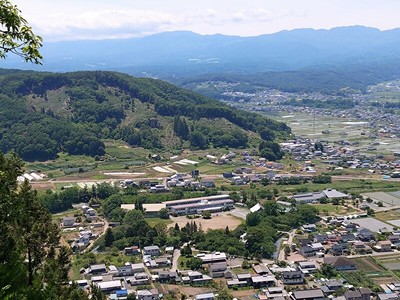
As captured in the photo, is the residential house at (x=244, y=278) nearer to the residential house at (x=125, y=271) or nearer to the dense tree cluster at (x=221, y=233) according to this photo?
the dense tree cluster at (x=221, y=233)

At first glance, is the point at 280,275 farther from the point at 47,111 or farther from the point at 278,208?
the point at 47,111

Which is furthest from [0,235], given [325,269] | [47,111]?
[47,111]

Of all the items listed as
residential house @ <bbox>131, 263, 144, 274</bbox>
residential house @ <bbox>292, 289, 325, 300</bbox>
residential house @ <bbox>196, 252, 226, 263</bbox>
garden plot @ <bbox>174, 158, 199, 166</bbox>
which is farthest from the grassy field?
garden plot @ <bbox>174, 158, 199, 166</bbox>

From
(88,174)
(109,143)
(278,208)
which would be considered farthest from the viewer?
(109,143)

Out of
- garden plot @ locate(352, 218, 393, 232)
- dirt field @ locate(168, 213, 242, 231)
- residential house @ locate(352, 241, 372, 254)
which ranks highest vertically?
residential house @ locate(352, 241, 372, 254)

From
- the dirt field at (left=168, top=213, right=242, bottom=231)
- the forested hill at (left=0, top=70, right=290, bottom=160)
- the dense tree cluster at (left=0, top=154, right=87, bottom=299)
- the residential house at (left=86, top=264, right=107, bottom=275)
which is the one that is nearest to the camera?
the dense tree cluster at (left=0, top=154, right=87, bottom=299)

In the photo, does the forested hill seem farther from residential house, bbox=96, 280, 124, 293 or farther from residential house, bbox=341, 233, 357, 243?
residential house, bbox=96, 280, 124, 293

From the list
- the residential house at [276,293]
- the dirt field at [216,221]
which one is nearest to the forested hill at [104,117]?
the dirt field at [216,221]
